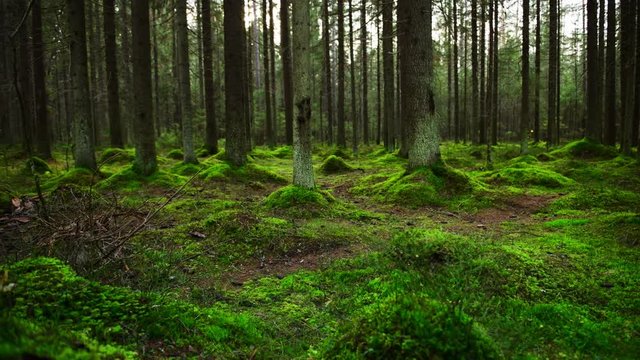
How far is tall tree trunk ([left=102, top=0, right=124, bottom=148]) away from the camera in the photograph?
53.3 ft

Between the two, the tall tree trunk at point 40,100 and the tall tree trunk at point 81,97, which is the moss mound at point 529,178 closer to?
the tall tree trunk at point 81,97

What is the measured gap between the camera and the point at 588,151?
659 inches

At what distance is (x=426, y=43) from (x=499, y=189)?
423 centimetres

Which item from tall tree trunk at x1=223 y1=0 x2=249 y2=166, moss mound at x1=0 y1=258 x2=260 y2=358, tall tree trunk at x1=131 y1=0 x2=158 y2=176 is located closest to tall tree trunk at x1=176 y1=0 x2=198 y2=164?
tall tree trunk at x1=223 y1=0 x2=249 y2=166

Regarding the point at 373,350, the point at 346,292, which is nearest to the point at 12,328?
the point at 373,350

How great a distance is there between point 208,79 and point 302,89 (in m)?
9.99

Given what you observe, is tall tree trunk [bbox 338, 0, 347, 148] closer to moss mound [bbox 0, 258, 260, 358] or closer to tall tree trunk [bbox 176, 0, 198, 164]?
tall tree trunk [bbox 176, 0, 198, 164]

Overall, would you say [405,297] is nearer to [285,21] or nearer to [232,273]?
[232,273]

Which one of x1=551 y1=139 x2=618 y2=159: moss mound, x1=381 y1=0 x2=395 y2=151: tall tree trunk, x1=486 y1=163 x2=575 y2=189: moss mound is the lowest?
x1=486 y1=163 x2=575 y2=189: moss mound

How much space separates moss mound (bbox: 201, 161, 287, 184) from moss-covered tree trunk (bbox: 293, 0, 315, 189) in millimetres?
4074

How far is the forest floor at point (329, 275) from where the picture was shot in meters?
2.42

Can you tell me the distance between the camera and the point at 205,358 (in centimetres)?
276

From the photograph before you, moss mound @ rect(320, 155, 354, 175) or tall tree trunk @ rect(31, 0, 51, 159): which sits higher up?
tall tree trunk @ rect(31, 0, 51, 159)

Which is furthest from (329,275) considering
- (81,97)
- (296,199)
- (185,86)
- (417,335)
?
(185,86)
